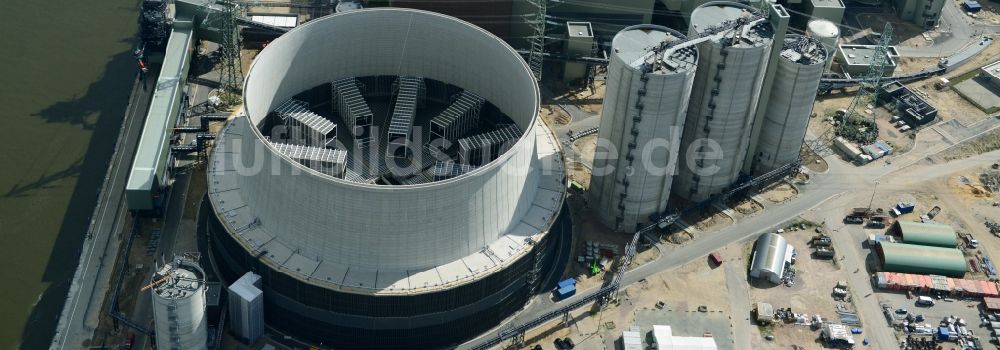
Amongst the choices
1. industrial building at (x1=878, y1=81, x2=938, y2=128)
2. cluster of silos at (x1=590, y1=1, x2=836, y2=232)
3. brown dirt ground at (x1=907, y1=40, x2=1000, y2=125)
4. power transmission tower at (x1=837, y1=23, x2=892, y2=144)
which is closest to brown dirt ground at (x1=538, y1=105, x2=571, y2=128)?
cluster of silos at (x1=590, y1=1, x2=836, y2=232)

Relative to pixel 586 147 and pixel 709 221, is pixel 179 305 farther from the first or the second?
pixel 709 221

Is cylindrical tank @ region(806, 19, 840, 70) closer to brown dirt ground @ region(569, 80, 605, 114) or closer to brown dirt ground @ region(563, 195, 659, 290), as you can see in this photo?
brown dirt ground @ region(569, 80, 605, 114)

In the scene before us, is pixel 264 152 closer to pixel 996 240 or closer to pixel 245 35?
pixel 245 35

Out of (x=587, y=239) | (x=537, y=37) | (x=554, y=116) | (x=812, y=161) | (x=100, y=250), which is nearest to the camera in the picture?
(x=100, y=250)

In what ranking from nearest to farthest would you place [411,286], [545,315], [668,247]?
[411,286]
[545,315]
[668,247]

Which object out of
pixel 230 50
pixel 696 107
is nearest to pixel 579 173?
pixel 696 107

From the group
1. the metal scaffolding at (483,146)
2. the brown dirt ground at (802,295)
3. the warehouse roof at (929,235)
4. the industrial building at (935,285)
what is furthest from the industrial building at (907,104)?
the metal scaffolding at (483,146)

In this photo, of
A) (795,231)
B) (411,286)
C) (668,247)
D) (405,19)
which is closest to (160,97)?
(405,19)
